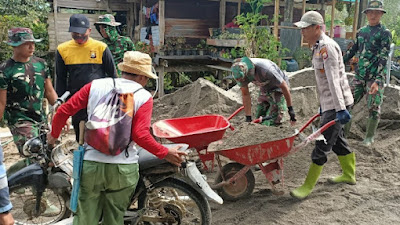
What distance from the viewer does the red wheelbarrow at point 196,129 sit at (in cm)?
394

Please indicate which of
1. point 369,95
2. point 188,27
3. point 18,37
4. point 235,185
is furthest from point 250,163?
point 188,27

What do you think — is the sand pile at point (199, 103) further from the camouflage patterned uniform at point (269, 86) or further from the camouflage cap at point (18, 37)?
the camouflage cap at point (18, 37)

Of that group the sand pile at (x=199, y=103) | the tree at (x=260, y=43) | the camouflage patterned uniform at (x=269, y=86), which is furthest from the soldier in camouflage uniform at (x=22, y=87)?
the tree at (x=260, y=43)

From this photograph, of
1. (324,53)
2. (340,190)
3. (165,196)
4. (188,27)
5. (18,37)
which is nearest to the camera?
(165,196)

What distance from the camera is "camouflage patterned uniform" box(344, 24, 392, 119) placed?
5328 millimetres

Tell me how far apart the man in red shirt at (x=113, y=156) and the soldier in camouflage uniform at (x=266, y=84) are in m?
1.88

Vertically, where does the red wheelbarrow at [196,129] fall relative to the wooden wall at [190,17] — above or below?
below

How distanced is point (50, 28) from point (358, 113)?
9.46 m

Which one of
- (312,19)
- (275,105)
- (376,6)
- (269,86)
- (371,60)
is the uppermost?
(376,6)

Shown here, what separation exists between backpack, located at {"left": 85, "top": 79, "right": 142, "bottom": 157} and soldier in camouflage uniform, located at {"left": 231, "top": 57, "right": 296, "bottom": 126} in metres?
2.06

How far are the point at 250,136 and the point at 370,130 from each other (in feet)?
8.62

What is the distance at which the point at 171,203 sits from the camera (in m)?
3.19

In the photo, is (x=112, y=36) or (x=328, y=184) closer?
(x=328, y=184)

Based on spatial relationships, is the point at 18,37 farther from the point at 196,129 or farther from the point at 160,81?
the point at 160,81
